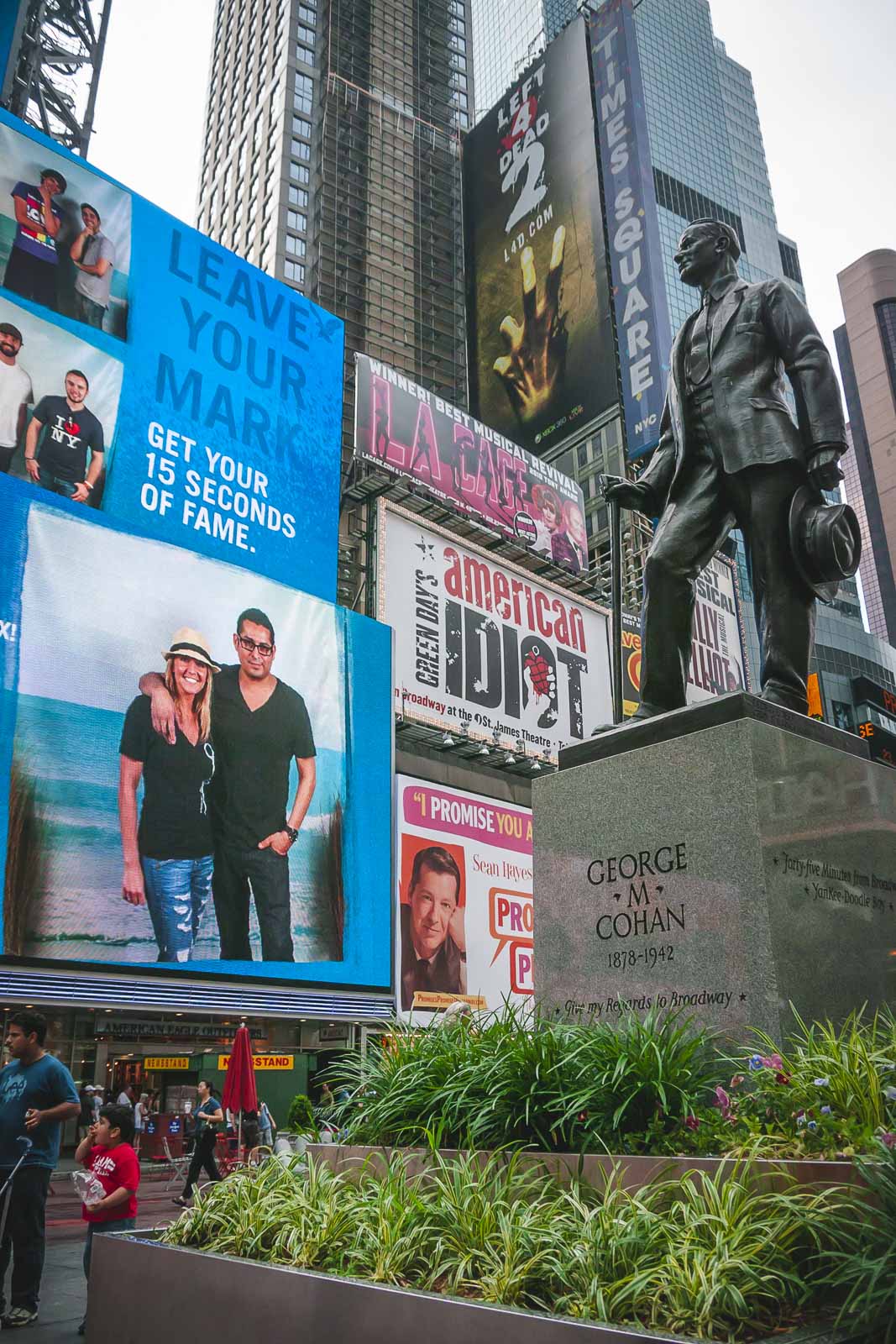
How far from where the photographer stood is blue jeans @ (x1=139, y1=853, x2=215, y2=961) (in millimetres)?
19469

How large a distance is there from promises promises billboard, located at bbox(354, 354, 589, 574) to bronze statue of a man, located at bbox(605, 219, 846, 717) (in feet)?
81.9

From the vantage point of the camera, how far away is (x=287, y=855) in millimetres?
22141

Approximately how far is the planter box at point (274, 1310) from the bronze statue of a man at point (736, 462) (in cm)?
356

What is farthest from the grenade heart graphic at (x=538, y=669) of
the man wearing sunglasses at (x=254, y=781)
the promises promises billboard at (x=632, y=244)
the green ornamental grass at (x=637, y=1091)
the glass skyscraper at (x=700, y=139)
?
the glass skyscraper at (x=700, y=139)

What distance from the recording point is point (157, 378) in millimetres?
23531

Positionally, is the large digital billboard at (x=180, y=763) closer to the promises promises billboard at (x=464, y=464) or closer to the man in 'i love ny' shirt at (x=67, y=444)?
the man in 'i love ny' shirt at (x=67, y=444)

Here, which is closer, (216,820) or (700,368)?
(700,368)

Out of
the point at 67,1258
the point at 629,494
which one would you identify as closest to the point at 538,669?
the point at 67,1258

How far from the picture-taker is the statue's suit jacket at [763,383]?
6.06 metres

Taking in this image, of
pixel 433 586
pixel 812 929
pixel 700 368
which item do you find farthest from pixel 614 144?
pixel 812 929

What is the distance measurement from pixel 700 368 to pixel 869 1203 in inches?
196

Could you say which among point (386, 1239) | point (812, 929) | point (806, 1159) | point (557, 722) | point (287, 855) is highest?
point (557, 722)

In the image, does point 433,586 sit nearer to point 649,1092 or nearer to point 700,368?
point 700,368

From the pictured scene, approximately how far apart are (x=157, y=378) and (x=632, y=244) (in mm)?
29727
